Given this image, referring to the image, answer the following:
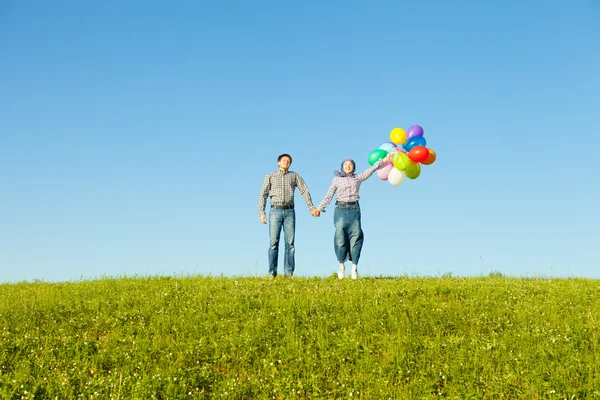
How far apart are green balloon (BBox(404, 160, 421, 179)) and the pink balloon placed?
1.57ft

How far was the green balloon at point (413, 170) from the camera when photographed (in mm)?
16453

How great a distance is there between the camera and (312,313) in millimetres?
11523

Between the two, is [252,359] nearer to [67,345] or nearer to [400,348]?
[400,348]

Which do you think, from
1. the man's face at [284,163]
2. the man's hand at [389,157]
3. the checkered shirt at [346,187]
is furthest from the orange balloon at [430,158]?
the man's face at [284,163]

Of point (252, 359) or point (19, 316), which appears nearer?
point (252, 359)

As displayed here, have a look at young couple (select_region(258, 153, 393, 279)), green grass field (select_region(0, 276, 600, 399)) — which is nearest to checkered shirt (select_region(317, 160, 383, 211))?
young couple (select_region(258, 153, 393, 279))

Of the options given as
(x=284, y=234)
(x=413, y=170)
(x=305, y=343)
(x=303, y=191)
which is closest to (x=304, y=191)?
(x=303, y=191)

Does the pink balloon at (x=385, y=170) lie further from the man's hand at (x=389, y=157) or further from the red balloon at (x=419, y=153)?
the red balloon at (x=419, y=153)

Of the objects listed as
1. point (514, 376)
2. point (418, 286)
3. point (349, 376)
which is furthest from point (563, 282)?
point (349, 376)

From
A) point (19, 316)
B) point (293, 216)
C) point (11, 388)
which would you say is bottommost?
point (11, 388)

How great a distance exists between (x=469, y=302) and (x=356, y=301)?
2.44 meters

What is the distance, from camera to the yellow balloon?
672 inches

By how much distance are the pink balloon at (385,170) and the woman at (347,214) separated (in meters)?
0.68

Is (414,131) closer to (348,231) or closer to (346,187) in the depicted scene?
(346,187)
